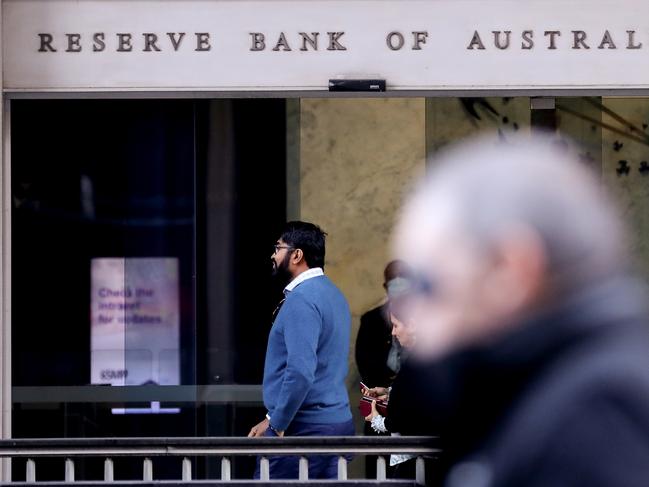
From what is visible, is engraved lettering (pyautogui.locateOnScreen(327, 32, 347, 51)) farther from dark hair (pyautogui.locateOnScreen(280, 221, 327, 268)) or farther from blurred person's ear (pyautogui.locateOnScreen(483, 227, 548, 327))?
blurred person's ear (pyautogui.locateOnScreen(483, 227, 548, 327))

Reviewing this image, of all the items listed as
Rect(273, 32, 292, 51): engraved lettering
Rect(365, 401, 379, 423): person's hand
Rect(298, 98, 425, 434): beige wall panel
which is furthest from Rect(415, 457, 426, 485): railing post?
Rect(273, 32, 292, 51): engraved lettering

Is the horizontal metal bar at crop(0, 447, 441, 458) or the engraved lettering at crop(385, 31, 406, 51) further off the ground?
the engraved lettering at crop(385, 31, 406, 51)

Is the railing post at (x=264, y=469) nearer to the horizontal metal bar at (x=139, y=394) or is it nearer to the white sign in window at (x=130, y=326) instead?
the horizontal metal bar at (x=139, y=394)

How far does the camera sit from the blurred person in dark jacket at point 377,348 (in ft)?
29.4

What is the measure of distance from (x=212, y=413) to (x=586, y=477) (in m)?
7.58

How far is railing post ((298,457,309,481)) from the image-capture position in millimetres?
6496

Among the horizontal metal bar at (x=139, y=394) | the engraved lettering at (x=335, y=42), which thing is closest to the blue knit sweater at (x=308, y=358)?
the horizontal metal bar at (x=139, y=394)

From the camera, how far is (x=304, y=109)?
904 cm

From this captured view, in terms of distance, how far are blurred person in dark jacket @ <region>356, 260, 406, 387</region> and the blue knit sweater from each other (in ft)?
7.19

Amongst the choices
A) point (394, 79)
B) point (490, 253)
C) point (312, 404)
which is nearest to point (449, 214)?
point (490, 253)

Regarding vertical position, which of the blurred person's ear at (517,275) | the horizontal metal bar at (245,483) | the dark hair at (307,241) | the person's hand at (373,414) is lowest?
the horizontal metal bar at (245,483)

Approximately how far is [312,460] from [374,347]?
7.99 feet

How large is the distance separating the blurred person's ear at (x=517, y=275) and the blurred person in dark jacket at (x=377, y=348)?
7.17 m

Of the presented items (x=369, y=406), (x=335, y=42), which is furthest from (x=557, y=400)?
(x=335, y=42)
